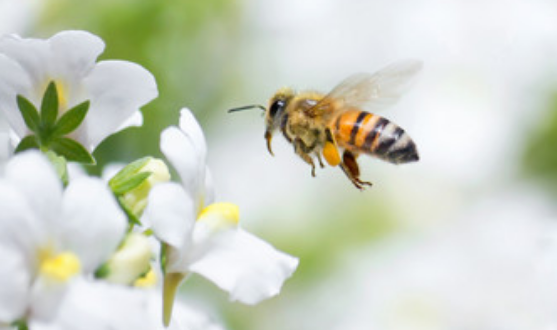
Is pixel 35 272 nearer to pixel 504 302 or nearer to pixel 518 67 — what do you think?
pixel 504 302

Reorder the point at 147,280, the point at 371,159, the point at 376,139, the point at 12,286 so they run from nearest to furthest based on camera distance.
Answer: the point at 12,286 → the point at 147,280 → the point at 376,139 → the point at 371,159

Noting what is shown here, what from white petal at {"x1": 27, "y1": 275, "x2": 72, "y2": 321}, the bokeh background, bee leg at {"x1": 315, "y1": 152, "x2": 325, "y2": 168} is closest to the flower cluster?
white petal at {"x1": 27, "y1": 275, "x2": 72, "y2": 321}

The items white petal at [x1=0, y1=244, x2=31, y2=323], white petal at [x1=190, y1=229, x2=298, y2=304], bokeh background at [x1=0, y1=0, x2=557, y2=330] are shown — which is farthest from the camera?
bokeh background at [x1=0, y1=0, x2=557, y2=330]

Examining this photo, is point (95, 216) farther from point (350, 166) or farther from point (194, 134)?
point (350, 166)

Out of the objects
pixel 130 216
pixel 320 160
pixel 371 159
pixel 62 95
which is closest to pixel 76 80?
pixel 62 95

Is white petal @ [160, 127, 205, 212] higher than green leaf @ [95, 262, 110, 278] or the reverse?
higher

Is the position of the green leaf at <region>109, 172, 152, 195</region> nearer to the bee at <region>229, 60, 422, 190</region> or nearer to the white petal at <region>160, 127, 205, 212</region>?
the white petal at <region>160, 127, 205, 212</region>

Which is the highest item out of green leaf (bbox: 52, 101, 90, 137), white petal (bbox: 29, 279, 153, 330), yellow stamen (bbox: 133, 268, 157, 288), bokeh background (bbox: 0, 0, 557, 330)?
green leaf (bbox: 52, 101, 90, 137)
